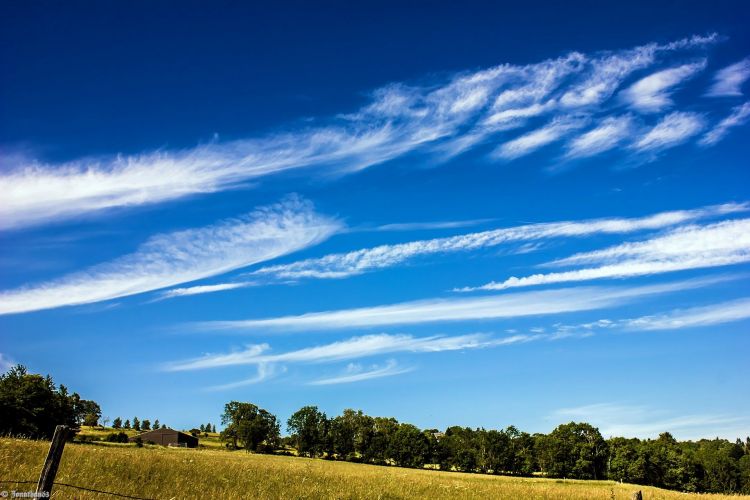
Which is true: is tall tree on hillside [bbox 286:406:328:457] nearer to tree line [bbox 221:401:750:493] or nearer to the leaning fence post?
tree line [bbox 221:401:750:493]

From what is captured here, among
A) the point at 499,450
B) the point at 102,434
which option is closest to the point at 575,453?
the point at 499,450

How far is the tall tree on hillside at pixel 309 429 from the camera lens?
129 meters

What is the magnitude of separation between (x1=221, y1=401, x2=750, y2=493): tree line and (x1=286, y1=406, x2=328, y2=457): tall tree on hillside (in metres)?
0.08

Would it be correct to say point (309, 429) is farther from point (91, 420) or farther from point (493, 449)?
point (91, 420)

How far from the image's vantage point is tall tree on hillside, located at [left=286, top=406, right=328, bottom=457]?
12888 centimetres

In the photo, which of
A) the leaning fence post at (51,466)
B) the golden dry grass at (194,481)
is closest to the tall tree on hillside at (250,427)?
the golden dry grass at (194,481)

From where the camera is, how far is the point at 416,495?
21641 millimetres

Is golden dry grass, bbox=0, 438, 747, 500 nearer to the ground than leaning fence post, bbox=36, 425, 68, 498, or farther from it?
nearer to the ground

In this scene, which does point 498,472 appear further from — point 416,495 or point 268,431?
point 416,495

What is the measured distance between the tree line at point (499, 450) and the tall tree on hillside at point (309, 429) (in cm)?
8

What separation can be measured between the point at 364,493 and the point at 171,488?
8.12 meters

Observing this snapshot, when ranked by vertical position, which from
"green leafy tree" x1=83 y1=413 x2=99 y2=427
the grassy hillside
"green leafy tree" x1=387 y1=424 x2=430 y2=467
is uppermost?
"green leafy tree" x1=387 y1=424 x2=430 y2=467

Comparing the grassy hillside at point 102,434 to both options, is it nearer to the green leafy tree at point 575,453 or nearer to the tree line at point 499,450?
the tree line at point 499,450

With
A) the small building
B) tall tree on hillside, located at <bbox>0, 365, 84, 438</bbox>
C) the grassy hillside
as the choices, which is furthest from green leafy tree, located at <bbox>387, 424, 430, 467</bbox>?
tall tree on hillside, located at <bbox>0, 365, 84, 438</bbox>
